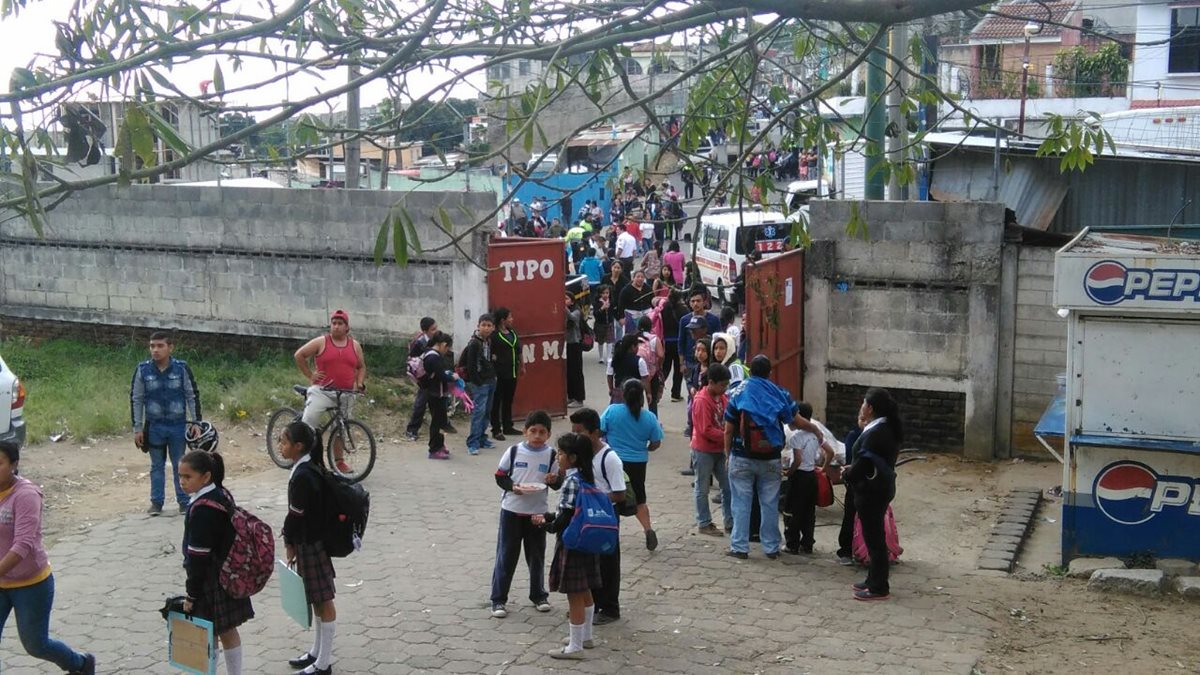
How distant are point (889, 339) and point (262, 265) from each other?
8.32 metres

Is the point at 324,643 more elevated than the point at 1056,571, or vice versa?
the point at 324,643

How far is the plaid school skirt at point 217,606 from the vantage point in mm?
6453

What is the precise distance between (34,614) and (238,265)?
10687 mm

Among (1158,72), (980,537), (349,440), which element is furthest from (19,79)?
(1158,72)

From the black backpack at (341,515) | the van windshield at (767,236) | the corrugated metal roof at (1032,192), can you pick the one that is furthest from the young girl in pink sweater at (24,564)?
the van windshield at (767,236)

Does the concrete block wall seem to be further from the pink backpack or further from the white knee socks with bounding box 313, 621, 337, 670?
the white knee socks with bounding box 313, 621, 337, 670

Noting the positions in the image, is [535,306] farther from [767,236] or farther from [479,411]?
[767,236]

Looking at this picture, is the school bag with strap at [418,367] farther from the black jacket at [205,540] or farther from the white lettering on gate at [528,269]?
the black jacket at [205,540]

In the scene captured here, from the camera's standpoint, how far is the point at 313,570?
22.9 feet

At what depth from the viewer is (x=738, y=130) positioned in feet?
24.5

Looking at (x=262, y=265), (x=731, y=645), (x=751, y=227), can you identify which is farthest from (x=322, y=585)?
(x=751, y=227)

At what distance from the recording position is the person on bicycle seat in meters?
11.7

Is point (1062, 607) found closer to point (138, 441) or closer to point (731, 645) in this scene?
point (731, 645)

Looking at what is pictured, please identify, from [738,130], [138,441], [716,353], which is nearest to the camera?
[738,130]
